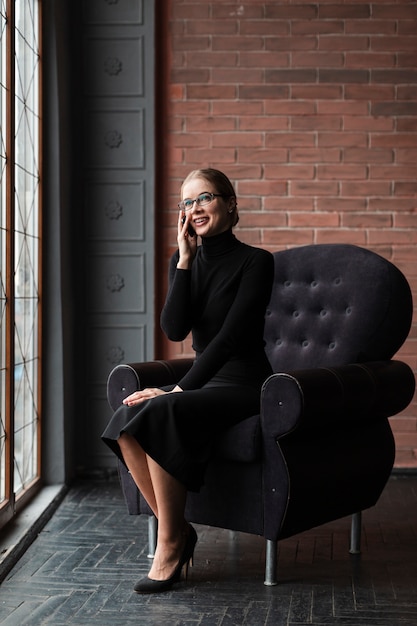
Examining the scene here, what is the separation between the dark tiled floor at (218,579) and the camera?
2781mm

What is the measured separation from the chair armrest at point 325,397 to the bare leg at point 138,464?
438 mm

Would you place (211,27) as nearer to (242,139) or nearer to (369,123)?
(242,139)

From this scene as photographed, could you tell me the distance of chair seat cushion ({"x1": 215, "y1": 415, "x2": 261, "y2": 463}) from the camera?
2986 millimetres

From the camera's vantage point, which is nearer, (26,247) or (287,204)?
(26,247)

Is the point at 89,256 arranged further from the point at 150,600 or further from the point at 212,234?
the point at 150,600

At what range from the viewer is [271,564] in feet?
10.1

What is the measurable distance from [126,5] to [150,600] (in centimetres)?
329

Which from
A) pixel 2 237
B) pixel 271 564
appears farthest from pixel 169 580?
pixel 2 237

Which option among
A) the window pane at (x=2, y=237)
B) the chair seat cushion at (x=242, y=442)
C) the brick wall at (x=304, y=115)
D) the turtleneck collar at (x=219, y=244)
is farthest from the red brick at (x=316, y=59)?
the chair seat cushion at (x=242, y=442)

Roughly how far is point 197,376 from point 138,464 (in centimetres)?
37

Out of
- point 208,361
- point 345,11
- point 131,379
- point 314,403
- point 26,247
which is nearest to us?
point 314,403

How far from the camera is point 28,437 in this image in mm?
4359

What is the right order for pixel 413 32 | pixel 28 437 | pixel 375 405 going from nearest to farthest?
pixel 375 405, pixel 28 437, pixel 413 32

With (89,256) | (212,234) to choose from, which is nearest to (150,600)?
(212,234)
